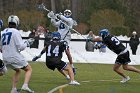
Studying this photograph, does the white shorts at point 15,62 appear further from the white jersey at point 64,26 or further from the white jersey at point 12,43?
the white jersey at point 64,26

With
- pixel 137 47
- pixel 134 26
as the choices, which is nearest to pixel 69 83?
pixel 137 47

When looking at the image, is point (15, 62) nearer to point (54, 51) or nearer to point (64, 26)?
point (54, 51)

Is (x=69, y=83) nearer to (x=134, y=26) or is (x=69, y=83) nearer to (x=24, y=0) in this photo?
(x=134, y=26)

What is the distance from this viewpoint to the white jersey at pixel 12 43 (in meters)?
14.8

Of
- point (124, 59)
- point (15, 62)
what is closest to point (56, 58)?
point (124, 59)

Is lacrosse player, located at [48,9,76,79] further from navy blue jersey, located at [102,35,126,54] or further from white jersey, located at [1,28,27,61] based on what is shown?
white jersey, located at [1,28,27,61]

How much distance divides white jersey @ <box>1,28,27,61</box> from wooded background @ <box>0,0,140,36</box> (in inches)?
1328

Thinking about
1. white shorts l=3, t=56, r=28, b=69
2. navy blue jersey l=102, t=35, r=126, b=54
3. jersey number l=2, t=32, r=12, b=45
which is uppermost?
jersey number l=2, t=32, r=12, b=45

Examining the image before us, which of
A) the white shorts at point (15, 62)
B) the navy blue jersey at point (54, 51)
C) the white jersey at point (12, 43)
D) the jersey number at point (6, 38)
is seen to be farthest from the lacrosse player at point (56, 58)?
the jersey number at point (6, 38)

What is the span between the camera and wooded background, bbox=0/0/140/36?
56094mm

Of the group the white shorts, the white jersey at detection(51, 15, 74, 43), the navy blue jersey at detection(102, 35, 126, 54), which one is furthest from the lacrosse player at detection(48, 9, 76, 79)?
the white shorts

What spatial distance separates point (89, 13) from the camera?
216ft

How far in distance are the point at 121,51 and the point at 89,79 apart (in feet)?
6.22

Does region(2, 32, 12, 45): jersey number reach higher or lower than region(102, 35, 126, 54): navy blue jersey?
higher
